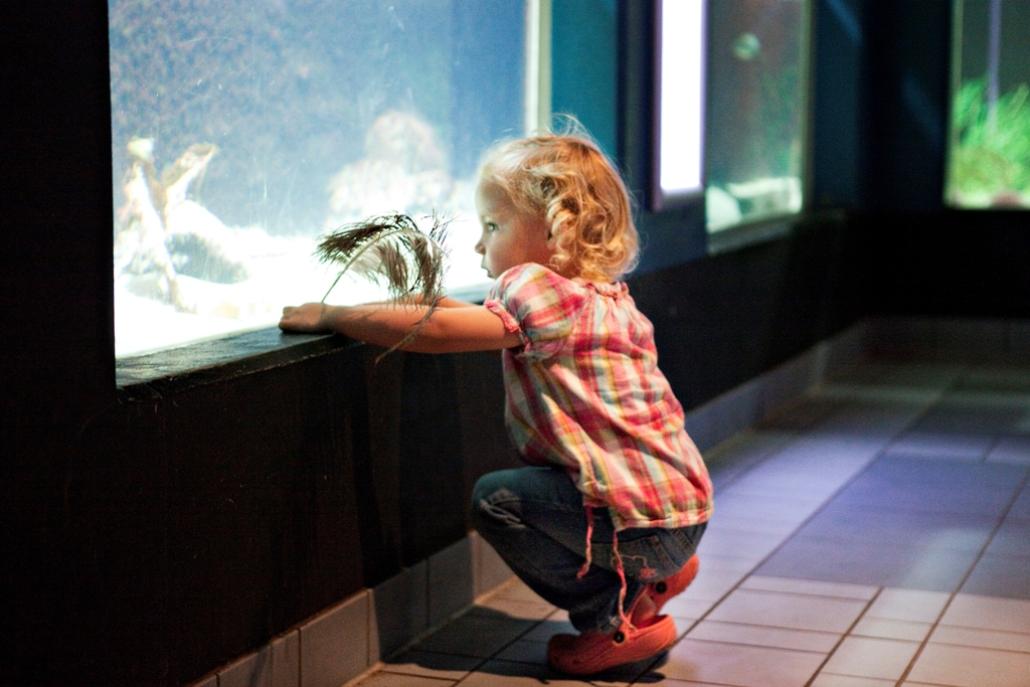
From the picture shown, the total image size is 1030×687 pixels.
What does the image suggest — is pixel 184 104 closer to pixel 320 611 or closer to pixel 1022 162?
pixel 320 611

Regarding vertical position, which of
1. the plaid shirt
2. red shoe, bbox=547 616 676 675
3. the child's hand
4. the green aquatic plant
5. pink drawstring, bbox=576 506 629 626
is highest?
the green aquatic plant

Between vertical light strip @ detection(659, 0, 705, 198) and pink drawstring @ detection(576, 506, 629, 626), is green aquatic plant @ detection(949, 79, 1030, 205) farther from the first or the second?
pink drawstring @ detection(576, 506, 629, 626)

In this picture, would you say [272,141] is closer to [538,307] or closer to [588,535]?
[538,307]

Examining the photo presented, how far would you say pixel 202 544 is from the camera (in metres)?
2.60

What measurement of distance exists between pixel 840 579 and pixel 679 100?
1.90 meters

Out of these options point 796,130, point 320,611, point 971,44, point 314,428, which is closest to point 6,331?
point 314,428

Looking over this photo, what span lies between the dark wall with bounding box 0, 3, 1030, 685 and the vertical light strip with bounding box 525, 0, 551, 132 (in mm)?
799

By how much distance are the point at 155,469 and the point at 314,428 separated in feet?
1.79

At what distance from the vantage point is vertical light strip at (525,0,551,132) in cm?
414

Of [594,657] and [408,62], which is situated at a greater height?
[408,62]

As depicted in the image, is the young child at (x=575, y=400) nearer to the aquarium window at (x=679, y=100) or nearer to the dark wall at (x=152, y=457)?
the dark wall at (x=152, y=457)

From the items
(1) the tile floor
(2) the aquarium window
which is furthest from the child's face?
(2) the aquarium window

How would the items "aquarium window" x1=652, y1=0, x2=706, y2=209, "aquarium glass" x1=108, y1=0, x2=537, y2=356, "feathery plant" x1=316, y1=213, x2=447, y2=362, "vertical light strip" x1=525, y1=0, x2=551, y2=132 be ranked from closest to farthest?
"aquarium glass" x1=108, y1=0, x2=537, y2=356, "feathery plant" x1=316, y1=213, x2=447, y2=362, "vertical light strip" x1=525, y1=0, x2=551, y2=132, "aquarium window" x1=652, y1=0, x2=706, y2=209

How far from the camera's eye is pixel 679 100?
16.9 feet
